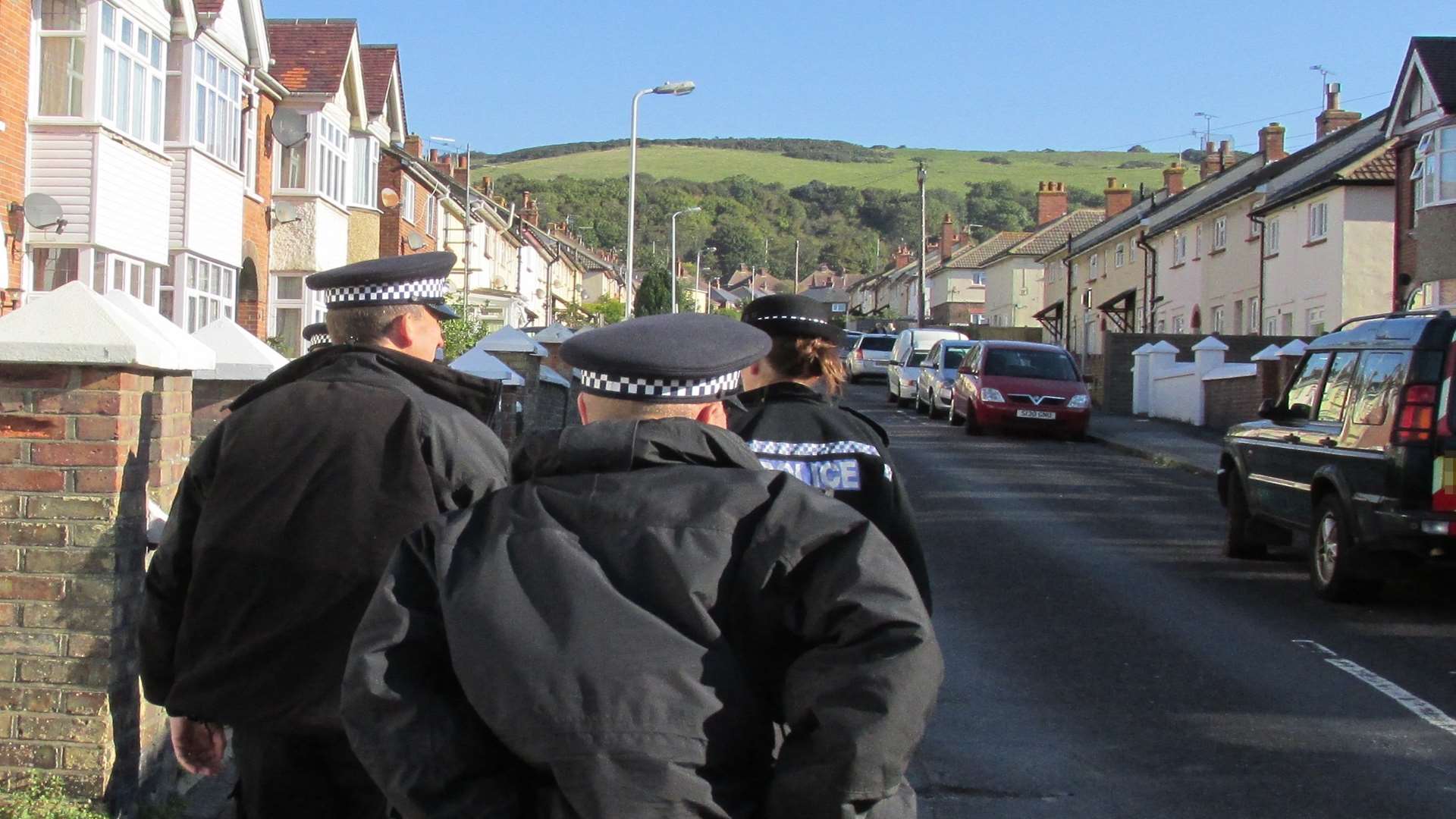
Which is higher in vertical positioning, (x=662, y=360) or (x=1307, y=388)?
(x=1307, y=388)

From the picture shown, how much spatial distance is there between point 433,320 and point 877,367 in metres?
40.9

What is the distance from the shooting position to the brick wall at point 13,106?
16703 millimetres

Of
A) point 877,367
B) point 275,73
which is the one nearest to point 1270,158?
point 877,367

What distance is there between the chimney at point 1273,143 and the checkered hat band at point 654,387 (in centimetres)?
4704

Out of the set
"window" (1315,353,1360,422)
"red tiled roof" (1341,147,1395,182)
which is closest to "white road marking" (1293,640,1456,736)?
"window" (1315,353,1360,422)

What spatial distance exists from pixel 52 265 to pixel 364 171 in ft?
48.3

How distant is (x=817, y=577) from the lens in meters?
2.01

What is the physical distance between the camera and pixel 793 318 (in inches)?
158

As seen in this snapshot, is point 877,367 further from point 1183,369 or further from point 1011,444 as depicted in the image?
point 1011,444

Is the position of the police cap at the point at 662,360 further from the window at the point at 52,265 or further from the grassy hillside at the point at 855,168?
the grassy hillside at the point at 855,168

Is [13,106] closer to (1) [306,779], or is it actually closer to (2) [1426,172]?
(1) [306,779]

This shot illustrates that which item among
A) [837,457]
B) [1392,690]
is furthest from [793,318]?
[1392,690]

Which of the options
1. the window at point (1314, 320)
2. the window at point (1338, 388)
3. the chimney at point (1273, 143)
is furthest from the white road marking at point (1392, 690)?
the chimney at point (1273, 143)

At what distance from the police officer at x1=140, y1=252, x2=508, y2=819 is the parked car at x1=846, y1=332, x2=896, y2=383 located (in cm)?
4035
